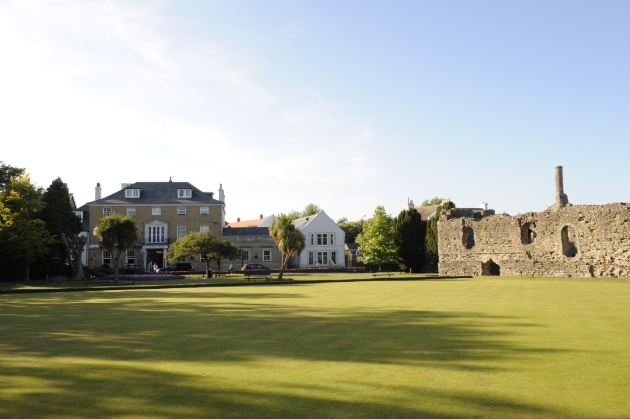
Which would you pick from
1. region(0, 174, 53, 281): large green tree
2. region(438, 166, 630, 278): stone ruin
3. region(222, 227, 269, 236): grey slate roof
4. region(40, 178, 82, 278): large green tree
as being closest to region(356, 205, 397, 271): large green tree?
region(438, 166, 630, 278): stone ruin

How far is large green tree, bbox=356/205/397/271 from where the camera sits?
5975 cm

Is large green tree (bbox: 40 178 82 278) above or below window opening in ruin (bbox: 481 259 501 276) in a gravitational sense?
above

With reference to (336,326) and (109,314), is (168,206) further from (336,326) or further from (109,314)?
(336,326)

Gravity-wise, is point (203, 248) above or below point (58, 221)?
below

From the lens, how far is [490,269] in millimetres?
47375

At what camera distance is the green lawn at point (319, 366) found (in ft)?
18.5

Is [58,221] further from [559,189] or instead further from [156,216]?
[559,189]

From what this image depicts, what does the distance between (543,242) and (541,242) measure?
8.0 inches

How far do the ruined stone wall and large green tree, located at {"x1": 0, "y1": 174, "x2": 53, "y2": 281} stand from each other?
34711 mm

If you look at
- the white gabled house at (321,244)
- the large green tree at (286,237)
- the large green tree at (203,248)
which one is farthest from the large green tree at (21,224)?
the white gabled house at (321,244)

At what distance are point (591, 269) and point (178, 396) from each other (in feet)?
124

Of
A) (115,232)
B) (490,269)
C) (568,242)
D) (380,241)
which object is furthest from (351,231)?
(115,232)

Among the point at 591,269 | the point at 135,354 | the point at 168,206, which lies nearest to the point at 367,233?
the point at 168,206

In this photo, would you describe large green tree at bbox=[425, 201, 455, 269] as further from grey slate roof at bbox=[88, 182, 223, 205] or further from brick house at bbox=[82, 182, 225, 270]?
grey slate roof at bbox=[88, 182, 223, 205]
